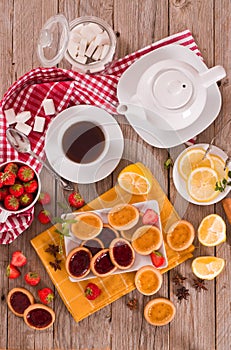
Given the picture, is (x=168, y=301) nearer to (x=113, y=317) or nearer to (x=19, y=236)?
(x=113, y=317)

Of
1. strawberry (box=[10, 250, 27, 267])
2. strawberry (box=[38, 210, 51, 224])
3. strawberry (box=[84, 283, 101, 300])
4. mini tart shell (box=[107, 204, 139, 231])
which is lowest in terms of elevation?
strawberry (box=[84, 283, 101, 300])

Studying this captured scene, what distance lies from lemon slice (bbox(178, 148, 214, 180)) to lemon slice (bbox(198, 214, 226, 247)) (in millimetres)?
128

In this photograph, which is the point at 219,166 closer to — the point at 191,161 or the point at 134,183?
the point at 191,161

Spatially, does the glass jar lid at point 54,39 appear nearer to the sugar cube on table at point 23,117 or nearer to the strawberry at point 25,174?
the sugar cube on table at point 23,117

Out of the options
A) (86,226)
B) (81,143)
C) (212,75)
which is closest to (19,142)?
(81,143)

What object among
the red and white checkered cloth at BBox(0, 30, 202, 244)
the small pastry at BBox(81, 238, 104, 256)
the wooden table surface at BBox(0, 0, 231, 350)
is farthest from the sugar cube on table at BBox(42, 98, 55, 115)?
the small pastry at BBox(81, 238, 104, 256)

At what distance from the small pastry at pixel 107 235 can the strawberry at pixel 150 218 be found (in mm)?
77

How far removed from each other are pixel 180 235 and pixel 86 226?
0.78 ft

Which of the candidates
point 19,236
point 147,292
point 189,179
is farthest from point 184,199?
point 19,236

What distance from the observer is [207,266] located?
167cm

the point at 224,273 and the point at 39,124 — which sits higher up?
the point at 39,124

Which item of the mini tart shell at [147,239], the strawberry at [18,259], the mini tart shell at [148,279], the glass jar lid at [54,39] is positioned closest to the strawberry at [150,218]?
the mini tart shell at [147,239]

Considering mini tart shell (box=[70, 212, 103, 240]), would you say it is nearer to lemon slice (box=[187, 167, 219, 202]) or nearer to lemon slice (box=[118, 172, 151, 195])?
lemon slice (box=[118, 172, 151, 195])

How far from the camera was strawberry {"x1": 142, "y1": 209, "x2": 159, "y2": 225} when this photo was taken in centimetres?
166
